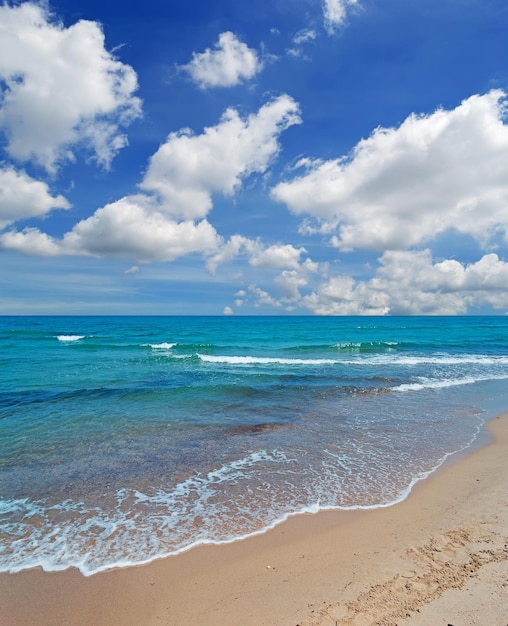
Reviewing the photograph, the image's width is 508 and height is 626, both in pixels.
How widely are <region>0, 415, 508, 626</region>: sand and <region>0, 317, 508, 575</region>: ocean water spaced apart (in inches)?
16.5

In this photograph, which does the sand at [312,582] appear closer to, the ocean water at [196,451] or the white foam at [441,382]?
the ocean water at [196,451]

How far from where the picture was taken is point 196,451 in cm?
914

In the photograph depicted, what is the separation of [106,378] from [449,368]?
Answer: 66.3 feet

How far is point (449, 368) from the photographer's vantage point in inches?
921

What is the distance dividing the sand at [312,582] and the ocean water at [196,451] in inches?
16.5

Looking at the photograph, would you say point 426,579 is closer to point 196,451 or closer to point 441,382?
point 196,451

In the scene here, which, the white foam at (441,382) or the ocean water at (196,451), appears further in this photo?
the white foam at (441,382)

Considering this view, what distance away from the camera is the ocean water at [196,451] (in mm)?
5777

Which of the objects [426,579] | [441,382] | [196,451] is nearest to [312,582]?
[426,579]

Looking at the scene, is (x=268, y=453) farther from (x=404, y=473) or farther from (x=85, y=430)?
(x=85, y=430)

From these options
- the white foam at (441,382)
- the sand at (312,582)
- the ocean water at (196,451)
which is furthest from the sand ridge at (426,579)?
the white foam at (441,382)

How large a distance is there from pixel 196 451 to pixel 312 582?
5145 millimetres

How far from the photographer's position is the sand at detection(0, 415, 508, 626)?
389cm

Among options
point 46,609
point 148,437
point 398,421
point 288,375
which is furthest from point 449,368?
point 46,609
